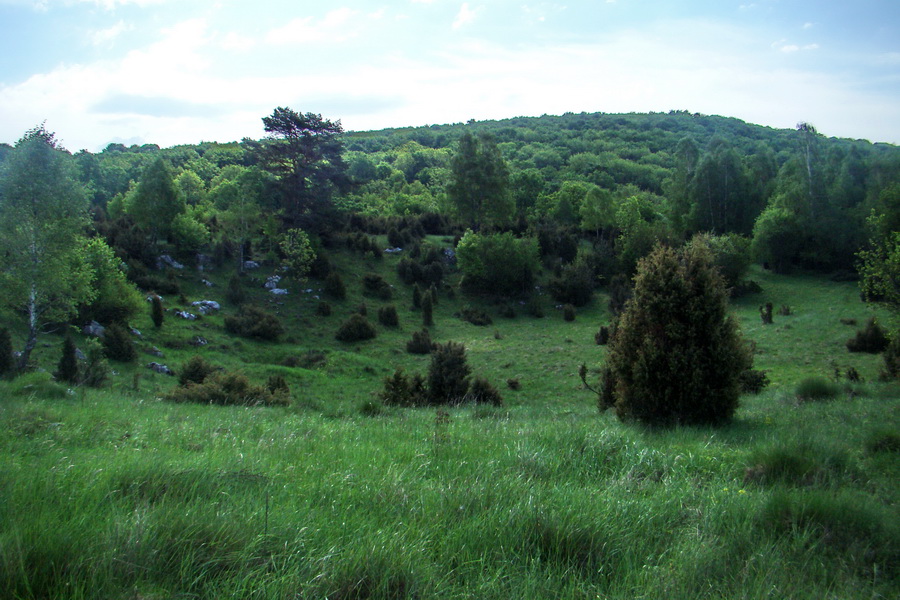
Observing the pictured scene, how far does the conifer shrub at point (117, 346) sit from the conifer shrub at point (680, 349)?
2294 centimetres

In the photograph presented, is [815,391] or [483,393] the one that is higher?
[815,391]

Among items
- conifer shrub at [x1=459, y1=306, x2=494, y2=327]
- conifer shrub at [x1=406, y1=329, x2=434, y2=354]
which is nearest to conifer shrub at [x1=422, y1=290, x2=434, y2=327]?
conifer shrub at [x1=459, y1=306, x2=494, y2=327]

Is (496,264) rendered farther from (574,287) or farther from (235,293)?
(235,293)

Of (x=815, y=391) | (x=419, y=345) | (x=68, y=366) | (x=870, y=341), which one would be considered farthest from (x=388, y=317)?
(x=815, y=391)

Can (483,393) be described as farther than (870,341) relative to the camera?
No

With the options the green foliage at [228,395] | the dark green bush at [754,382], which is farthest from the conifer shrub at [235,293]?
the dark green bush at [754,382]

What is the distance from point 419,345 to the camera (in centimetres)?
3381

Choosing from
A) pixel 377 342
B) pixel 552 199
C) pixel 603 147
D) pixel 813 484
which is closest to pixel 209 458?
pixel 813 484

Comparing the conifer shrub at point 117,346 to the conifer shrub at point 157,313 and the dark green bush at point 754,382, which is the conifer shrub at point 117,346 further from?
the dark green bush at point 754,382

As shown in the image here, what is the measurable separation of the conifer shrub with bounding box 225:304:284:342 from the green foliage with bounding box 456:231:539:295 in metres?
18.9

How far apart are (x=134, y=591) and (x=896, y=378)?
21.7 m

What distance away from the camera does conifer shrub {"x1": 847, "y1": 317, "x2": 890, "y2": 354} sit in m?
27.3

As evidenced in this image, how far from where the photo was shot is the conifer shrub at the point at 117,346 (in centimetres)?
2378

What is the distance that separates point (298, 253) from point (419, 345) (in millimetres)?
13640
